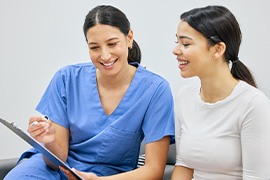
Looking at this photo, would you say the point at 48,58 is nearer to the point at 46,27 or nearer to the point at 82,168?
the point at 46,27

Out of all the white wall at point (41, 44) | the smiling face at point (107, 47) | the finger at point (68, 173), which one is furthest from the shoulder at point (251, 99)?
the white wall at point (41, 44)

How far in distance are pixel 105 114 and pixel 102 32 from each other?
271 mm

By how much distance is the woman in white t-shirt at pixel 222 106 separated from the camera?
3.51 ft

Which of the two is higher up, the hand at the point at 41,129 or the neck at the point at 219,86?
the neck at the point at 219,86

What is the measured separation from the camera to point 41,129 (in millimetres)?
1257

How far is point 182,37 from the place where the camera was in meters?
1.16

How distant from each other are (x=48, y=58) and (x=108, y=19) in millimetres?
949

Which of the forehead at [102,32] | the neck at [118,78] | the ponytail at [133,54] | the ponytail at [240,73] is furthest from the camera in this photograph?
the ponytail at [133,54]

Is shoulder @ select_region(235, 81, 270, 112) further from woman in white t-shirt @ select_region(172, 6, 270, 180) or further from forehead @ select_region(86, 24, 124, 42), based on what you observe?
forehead @ select_region(86, 24, 124, 42)

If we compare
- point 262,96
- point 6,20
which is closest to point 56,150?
point 262,96

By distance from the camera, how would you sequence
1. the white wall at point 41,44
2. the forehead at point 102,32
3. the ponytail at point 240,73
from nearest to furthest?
the ponytail at point 240,73 < the forehead at point 102,32 < the white wall at point 41,44

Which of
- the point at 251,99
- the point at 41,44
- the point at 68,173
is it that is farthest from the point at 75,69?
the point at 41,44

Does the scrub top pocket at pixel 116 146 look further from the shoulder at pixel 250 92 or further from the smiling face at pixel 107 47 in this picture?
the shoulder at pixel 250 92

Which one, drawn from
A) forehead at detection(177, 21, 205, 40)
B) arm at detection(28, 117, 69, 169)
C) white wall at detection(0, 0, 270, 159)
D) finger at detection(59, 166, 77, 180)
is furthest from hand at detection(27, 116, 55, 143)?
white wall at detection(0, 0, 270, 159)
